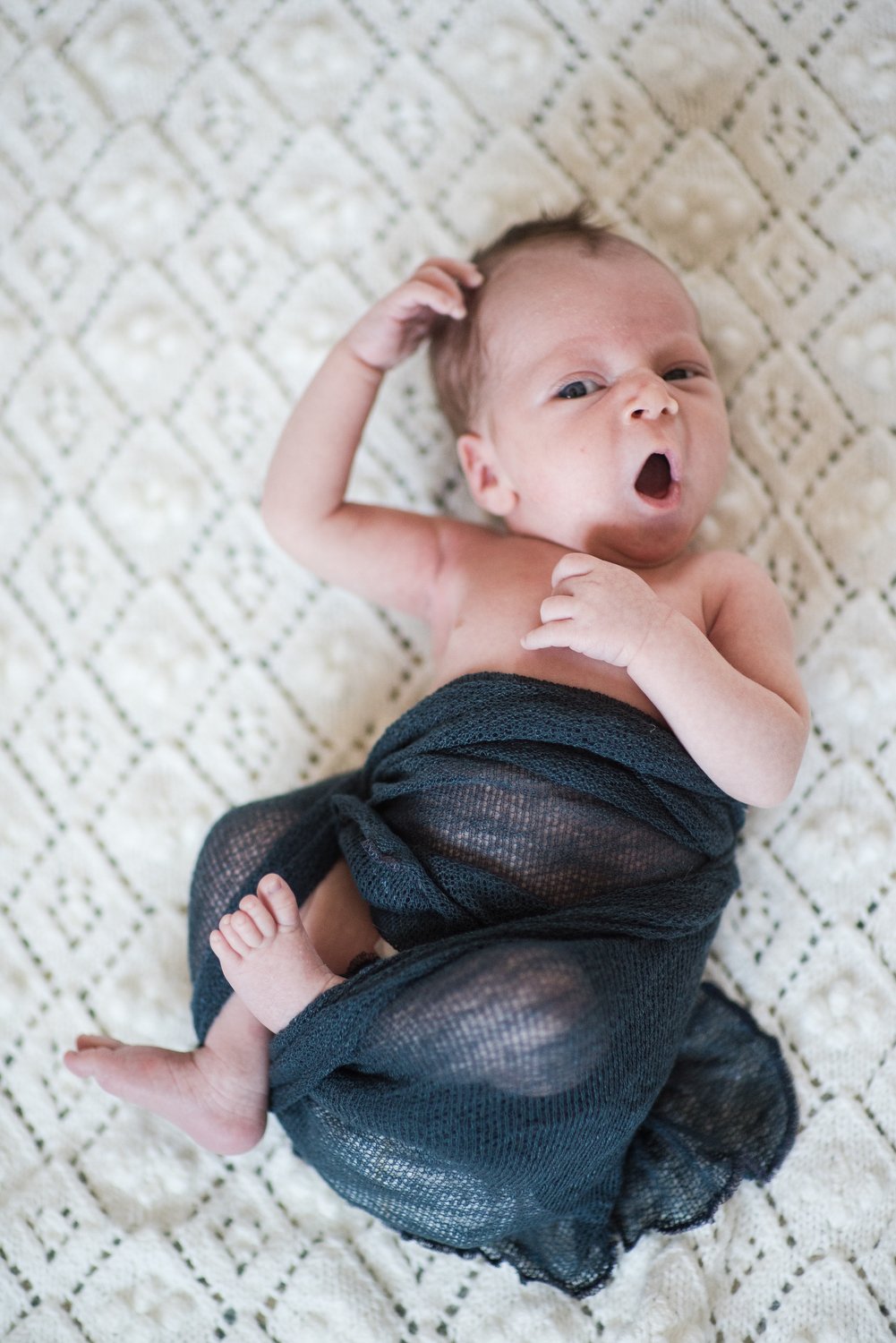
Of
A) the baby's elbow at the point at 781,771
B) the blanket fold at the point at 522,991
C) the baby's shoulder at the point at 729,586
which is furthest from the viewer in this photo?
the baby's shoulder at the point at 729,586

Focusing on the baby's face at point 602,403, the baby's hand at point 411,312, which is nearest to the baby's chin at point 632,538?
the baby's face at point 602,403

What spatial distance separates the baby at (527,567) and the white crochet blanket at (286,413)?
0.10 m

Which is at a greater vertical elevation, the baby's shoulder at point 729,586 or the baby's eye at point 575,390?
the baby's eye at point 575,390

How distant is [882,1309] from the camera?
0.98m

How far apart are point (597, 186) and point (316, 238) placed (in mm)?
324

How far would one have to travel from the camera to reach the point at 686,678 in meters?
0.91

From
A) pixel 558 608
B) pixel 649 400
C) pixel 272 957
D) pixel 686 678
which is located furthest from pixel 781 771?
pixel 272 957

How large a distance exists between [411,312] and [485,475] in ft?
0.59

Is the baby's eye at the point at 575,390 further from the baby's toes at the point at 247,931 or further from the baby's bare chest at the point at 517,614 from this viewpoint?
the baby's toes at the point at 247,931

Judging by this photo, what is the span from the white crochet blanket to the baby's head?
0.15 meters

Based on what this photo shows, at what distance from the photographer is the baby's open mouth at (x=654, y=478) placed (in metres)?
1.03

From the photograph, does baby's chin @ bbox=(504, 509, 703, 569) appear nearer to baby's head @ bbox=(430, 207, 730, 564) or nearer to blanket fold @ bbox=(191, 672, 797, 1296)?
baby's head @ bbox=(430, 207, 730, 564)

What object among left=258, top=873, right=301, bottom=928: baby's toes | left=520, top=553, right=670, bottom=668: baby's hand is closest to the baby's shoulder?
left=520, top=553, right=670, bottom=668: baby's hand

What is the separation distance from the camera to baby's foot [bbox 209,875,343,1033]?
2.97 ft
